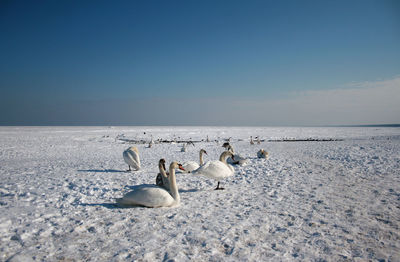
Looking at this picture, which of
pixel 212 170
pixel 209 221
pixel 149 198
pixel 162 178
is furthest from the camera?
pixel 212 170

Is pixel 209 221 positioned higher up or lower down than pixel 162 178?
lower down

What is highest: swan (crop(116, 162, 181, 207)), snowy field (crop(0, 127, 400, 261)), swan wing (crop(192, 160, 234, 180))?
swan wing (crop(192, 160, 234, 180))

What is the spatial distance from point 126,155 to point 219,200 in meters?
4.89

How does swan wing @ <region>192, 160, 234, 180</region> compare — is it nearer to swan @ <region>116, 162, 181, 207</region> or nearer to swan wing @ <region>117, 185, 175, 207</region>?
swan @ <region>116, 162, 181, 207</region>

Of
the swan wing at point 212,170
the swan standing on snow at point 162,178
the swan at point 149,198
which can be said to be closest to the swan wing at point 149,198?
the swan at point 149,198

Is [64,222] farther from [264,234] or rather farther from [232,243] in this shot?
[264,234]

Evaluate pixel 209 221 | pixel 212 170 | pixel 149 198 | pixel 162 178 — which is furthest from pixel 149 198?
pixel 212 170

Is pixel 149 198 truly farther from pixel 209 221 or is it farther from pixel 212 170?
pixel 212 170

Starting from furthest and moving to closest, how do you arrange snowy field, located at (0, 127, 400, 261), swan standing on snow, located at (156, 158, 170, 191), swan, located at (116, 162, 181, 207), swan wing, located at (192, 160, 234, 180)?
swan wing, located at (192, 160, 234, 180) → swan standing on snow, located at (156, 158, 170, 191) → swan, located at (116, 162, 181, 207) → snowy field, located at (0, 127, 400, 261)

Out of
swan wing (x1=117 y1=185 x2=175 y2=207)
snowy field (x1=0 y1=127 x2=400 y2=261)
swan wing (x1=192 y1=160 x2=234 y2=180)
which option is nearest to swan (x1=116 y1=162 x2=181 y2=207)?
swan wing (x1=117 y1=185 x2=175 y2=207)

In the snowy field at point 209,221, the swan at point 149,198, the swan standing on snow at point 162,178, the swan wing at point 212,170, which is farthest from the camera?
the swan wing at point 212,170

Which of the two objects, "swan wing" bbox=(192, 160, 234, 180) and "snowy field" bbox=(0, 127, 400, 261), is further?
"swan wing" bbox=(192, 160, 234, 180)

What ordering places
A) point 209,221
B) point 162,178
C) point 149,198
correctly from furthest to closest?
point 162,178 < point 149,198 < point 209,221

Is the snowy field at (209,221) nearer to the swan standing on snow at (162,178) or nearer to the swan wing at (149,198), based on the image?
the swan wing at (149,198)
